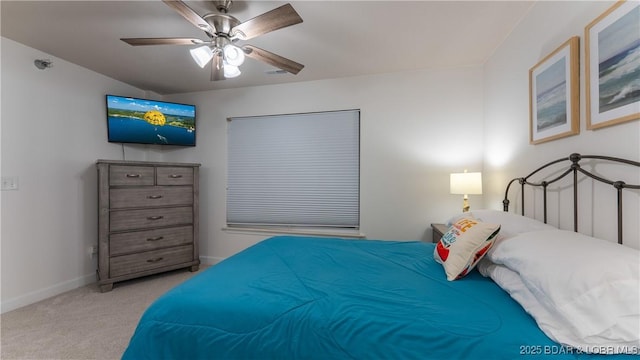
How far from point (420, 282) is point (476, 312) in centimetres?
31

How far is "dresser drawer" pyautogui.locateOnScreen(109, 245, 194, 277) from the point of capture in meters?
2.74

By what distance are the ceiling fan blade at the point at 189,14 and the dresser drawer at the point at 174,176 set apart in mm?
1933

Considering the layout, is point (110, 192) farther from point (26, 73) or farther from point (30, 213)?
point (26, 73)

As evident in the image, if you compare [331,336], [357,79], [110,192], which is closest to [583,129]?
[331,336]

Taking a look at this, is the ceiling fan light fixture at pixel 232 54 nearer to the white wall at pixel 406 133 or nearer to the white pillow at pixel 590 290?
the white wall at pixel 406 133

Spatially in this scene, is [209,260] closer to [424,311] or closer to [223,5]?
[223,5]

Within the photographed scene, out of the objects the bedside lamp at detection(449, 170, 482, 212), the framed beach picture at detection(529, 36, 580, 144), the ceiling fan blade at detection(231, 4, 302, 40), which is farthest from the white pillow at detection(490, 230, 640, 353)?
the ceiling fan blade at detection(231, 4, 302, 40)

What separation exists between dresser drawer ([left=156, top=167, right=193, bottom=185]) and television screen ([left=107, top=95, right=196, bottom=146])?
501mm

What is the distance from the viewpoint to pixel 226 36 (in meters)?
1.83

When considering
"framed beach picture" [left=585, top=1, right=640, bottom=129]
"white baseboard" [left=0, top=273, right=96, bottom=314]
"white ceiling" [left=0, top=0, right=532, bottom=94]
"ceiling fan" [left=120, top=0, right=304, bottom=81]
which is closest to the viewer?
"framed beach picture" [left=585, top=1, right=640, bottom=129]

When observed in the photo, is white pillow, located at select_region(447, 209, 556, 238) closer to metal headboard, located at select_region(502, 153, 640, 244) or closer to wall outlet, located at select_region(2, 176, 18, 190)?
metal headboard, located at select_region(502, 153, 640, 244)

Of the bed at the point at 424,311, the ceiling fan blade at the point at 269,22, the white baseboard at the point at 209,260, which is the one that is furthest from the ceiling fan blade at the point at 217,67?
the white baseboard at the point at 209,260

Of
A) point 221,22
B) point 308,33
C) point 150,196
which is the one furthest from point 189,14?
point 150,196

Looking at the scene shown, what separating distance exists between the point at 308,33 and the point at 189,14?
100 centimetres
